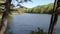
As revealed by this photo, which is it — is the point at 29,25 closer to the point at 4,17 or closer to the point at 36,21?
the point at 36,21

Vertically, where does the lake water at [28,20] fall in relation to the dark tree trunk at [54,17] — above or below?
below

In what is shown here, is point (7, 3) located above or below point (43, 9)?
above

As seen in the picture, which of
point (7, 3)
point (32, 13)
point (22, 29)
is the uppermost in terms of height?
point (7, 3)

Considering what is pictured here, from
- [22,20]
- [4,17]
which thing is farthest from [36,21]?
[4,17]

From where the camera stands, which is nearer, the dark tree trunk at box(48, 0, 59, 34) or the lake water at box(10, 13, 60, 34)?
the dark tree trunk at box(48, 0, 59, 34)

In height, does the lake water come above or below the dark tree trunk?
below

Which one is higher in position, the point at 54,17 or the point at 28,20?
the point at 54,17

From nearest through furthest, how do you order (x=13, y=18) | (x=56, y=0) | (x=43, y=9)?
(x=56, y=0) → (x=43, y=9) → (x=13, y=18)

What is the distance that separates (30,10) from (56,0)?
13.4 feet

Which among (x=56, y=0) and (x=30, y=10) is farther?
(x=30, y=10)

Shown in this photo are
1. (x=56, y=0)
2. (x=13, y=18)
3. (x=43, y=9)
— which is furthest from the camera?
(x=13, y=18)

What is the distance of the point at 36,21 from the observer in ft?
25.2

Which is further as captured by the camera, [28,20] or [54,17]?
[28,20]

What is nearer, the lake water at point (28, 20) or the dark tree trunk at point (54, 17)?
the dark tree trunk at point (54, 17)
